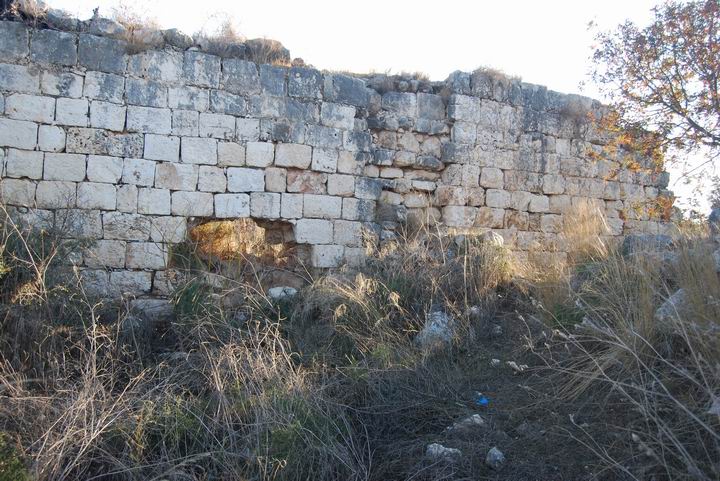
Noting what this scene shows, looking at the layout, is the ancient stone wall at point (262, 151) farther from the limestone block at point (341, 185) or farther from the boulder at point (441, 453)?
the boulder at point (441, 453)

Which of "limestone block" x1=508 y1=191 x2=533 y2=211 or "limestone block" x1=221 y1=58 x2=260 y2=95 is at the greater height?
"limestone block" x1=221 y1=58 x2=260 y2=95

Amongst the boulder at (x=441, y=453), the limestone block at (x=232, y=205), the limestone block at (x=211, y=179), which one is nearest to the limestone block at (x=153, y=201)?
the limestone block at (x=211, y=179)

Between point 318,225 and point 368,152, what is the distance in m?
1.12

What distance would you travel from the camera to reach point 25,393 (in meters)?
4.40

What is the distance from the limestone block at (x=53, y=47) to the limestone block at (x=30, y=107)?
396 mm

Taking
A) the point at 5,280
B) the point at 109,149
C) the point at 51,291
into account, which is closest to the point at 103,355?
the point at 51,291

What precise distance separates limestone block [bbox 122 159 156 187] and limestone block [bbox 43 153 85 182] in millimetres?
417

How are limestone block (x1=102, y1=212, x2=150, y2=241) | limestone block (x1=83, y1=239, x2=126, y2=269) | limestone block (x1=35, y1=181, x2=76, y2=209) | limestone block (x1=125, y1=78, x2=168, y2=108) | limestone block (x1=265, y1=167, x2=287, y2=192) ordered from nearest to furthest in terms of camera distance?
limestone block (x1=35, y1=181, x2=76, y2=209), limestone block (x1=83, y1=239, x2=126, y2=269), limestone block (x1=102, y1=212, x2=150, y2=241), limestone block (x1=125, y1=78, x2=168, y2=108), limestone block (x1=265, y1=167, x2=287, y2=192)

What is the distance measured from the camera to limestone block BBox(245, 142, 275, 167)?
7336 millimetres

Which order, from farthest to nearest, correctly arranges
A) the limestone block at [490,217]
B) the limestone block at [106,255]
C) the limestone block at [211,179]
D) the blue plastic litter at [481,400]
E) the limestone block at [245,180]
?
1. the limestone block at [490,217]
2. the limestone block at [245,180]
3. the limestone block at [211,179]
4. the limestone block at [106,255]
5. the blue plastic litter at [481,400]

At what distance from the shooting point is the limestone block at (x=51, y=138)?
21.7 feet

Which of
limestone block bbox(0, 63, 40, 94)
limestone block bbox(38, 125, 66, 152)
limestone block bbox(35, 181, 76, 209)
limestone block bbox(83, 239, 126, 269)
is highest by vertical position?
limestone block bbox(0, 63, 40, 94)

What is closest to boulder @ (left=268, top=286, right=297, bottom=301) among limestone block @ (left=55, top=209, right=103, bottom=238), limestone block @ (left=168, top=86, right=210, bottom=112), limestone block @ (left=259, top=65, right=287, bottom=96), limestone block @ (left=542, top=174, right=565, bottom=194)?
limestone block @ (left=55, top=209, right=103, bottom=238)

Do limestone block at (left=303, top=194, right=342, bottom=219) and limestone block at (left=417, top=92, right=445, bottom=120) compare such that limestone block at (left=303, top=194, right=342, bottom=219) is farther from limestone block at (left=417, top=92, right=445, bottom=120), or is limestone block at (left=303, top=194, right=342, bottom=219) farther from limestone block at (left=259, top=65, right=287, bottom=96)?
limestone block at (left=417, top=92, right=445, bottom=120)
